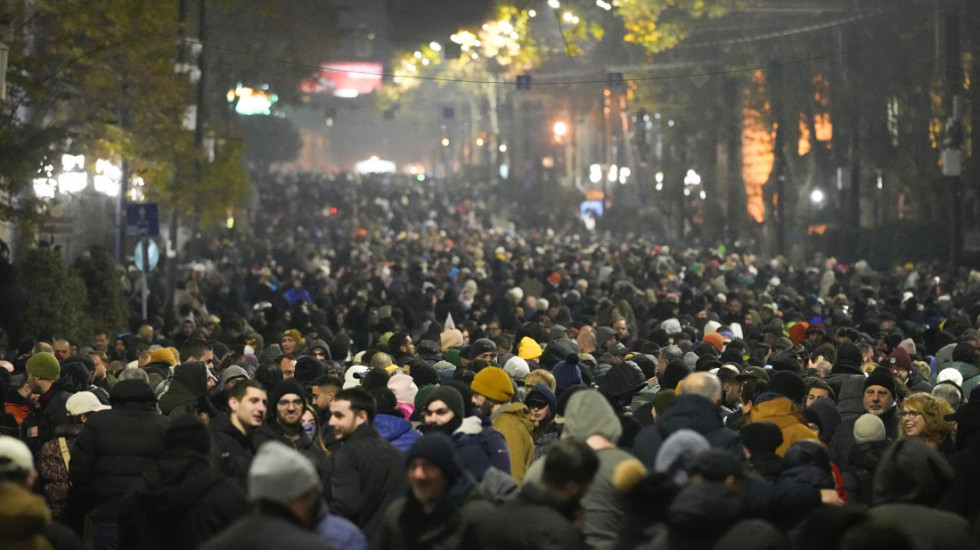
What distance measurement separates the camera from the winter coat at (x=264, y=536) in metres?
5.04

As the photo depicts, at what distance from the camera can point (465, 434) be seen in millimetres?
8172

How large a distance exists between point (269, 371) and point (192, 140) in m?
25.0

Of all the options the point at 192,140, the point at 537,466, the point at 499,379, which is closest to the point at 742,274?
the point at 192,140

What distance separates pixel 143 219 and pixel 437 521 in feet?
61.5

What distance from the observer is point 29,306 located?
22266mm

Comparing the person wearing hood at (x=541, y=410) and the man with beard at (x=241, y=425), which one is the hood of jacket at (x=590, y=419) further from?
the person wearing hood at (x=541, y=410)

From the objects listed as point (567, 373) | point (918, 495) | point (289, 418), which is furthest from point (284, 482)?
point (567, 373)

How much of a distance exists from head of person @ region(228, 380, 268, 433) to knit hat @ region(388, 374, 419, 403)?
2383 millimetres

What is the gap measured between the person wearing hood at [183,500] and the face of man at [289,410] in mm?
1423

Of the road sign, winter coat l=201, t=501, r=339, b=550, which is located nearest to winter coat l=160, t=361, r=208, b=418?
winter coat l=201, t=501, r=339, b=550

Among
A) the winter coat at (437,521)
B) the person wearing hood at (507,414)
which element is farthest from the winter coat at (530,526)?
the person wearing hood at (507,414)

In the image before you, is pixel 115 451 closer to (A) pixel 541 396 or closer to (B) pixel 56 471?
(B) pixel 56 471

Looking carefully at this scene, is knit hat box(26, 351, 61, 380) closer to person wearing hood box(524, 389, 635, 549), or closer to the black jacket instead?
the black jacket

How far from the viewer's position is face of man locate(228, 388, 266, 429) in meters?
8.25
